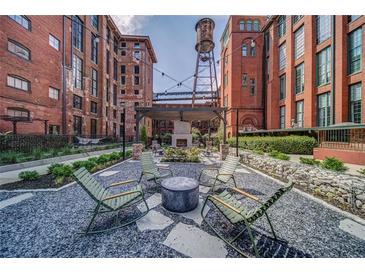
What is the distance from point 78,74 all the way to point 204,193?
69.1ft

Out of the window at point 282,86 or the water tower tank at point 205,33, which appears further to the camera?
the water tower tank at point 205,33

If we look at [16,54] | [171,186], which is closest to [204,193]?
[171,186]

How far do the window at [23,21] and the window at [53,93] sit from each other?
5.01 meters

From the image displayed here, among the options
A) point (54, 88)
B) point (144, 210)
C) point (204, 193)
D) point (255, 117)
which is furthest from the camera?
point (255, 117)

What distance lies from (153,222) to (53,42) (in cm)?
2072

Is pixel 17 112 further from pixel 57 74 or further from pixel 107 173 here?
pixel 107 173

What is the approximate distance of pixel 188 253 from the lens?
220cm

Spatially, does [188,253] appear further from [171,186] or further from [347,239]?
[347,239]

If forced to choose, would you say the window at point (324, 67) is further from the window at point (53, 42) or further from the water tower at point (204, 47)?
the window at point (53, 42)

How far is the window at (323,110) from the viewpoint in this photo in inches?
506

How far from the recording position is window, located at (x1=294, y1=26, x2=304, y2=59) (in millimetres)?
14987

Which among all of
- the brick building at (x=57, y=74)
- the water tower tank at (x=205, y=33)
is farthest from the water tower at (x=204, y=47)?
the brick building at (x=57, y=74)

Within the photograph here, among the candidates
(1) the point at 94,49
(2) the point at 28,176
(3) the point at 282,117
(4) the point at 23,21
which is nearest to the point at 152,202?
(2) the point at 28,176

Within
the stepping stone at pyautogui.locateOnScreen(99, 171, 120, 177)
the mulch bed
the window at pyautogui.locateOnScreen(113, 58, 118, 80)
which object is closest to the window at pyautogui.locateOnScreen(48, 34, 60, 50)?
the window at pyautogui.locateOnScreen(113, 58, 118, 80)
